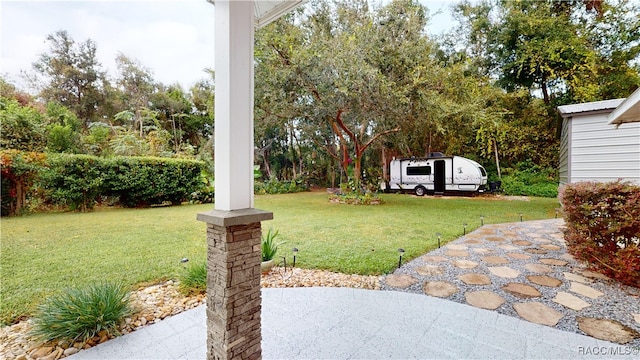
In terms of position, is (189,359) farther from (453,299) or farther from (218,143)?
(453,299)

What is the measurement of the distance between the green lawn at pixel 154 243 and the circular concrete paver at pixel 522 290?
1185 mm

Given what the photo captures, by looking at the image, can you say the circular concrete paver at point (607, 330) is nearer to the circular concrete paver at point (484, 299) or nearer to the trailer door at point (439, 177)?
the circular concrete paver at point (484, 299)

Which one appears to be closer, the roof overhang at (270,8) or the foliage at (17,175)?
the roof overhang at (270,8)

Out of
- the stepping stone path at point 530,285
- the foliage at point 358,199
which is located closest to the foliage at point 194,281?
the stepping stone path at point 530,285

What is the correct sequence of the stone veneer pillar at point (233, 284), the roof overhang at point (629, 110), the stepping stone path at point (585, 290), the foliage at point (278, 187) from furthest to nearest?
the foliage at point (278, 187)
the roof overhang at point (629, 110)
the stepping stone path at point (585, 290)
the stone veneer pillar at point (233, 284)

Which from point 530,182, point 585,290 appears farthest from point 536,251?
point 530,182

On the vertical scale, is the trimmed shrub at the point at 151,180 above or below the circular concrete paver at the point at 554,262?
above

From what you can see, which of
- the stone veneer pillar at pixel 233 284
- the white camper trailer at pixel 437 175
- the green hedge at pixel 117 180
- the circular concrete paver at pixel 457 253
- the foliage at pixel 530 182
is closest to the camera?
the stone veneer pillar at pixel 233 284

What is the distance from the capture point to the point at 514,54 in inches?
432

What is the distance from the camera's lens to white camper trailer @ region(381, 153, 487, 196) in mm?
10672

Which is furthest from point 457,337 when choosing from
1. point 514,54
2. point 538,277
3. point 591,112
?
point 514,54

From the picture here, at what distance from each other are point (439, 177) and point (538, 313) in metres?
10.0

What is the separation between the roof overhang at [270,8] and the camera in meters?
2.35

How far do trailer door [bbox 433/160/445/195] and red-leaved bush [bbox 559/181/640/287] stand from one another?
8.48m
